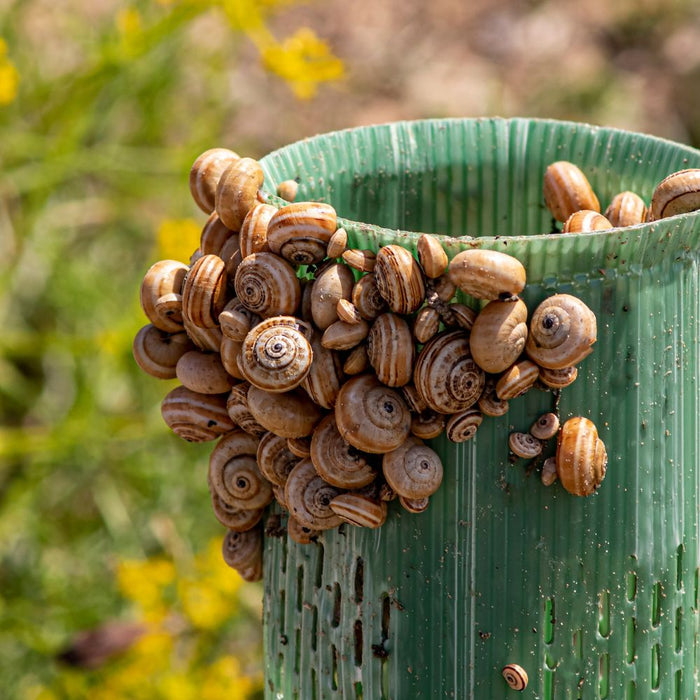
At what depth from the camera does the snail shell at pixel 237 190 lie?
1006 mm

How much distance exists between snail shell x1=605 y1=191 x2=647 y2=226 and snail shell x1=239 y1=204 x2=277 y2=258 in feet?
1.34

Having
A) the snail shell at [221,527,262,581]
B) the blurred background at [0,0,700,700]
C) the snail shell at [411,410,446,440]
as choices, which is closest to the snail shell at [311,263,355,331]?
the snail shell at [411,410,446,440]

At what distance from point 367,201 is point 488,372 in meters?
0.46

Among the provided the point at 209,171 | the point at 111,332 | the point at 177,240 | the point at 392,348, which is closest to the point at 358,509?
the point at 392,348

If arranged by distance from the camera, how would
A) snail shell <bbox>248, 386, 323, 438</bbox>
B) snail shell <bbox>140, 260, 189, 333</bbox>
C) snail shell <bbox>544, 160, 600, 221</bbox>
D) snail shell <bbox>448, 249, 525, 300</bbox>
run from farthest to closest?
snail shell <bbox>544, 160, 600, 221</bbox> → snail shell <bbox>140, 260, 189, 333</bbox> → snail shell <bbox>248, 386, 323, 438</bbox> → snail shell <bbox>448, 249, 525, 300</bbox>

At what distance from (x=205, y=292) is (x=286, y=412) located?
14cm

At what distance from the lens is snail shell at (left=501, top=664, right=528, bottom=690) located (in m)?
0.94

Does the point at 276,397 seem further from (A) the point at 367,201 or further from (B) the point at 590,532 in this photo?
(A) the point at 367,201

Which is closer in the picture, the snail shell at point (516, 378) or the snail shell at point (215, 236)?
the snail shell at point (516, 378)

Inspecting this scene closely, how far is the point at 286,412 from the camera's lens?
0.94 meters

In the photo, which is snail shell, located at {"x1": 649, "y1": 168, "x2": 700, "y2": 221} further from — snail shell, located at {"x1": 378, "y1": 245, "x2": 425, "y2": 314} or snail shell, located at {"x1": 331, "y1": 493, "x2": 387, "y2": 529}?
snail shell, located at {"x1": 331, "y1": 493, "x2": 387, "y2": 529}

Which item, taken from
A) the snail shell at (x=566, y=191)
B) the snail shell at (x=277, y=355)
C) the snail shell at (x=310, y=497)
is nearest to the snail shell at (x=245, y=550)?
the snail shell at (x=310, y=497)

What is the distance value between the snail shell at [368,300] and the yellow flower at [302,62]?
130cm

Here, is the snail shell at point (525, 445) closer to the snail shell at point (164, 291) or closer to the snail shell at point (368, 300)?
the snail shell at point (368, 300)
